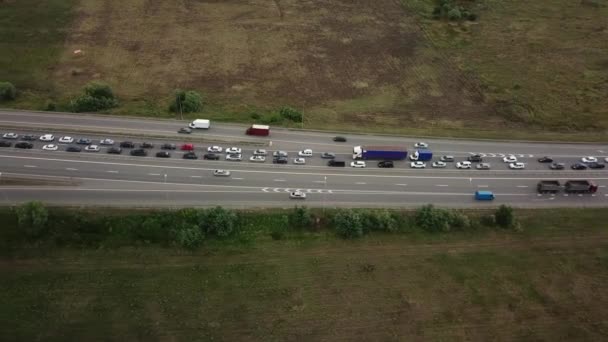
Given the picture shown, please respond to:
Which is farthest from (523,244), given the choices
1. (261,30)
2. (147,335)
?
(261,30)

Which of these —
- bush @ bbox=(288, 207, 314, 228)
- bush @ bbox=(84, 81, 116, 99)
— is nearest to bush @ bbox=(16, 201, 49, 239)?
bush @ bbox=(84, 81, 116, 99)

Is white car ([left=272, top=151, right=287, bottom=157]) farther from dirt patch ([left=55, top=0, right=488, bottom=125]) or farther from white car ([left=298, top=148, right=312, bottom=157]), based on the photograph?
dirt patch ([left=55, top=0, right=488, bottom=125])

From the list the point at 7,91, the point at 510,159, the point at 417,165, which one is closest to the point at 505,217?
the point at 510,159

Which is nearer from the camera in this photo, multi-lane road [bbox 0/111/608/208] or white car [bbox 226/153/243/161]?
multi-lane road [bbox 0/111/608/208]

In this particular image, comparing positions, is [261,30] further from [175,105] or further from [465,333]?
[465,333]

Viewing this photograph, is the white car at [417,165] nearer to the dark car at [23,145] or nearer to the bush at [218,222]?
the bush at [218,222]

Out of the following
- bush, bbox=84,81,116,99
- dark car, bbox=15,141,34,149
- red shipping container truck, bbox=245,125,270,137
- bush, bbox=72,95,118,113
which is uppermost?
bush, bbox=84,81,116,99
